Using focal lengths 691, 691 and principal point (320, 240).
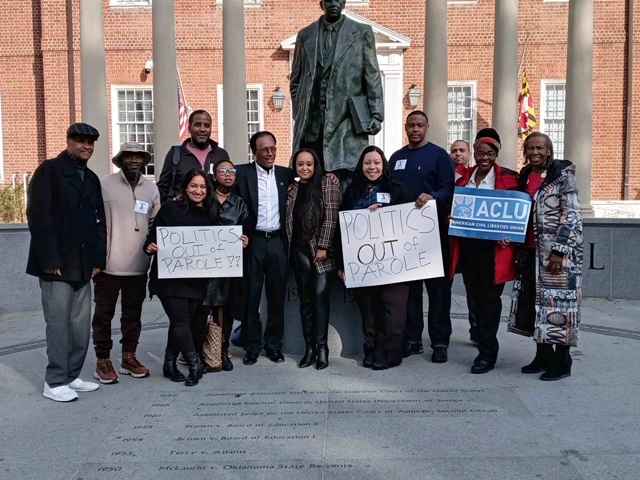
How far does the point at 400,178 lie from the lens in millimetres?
6387

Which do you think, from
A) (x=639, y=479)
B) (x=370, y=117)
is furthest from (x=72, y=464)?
(x=370, y=117)

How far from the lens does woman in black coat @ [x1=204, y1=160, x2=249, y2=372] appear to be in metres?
5.93

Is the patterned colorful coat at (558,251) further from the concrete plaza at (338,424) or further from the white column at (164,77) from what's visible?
the white column at (164,77)

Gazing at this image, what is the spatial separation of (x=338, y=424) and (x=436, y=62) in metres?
12.7

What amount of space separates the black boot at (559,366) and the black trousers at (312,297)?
1.90 metres

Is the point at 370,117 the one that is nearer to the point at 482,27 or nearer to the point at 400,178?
the point at 400,178

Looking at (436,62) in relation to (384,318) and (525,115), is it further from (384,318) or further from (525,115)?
(384,318)

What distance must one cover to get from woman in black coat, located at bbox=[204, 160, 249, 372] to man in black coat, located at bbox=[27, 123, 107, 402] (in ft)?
3.14

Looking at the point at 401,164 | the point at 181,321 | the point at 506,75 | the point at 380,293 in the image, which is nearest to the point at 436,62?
the point at 506,75

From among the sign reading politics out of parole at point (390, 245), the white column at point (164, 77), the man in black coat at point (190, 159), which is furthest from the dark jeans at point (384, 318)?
the white column at point (164, 77)

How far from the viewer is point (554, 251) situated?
216 inches

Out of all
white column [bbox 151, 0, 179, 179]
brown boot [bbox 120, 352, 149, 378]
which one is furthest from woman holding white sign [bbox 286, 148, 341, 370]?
white column [bbox 151, 0, 179, 179]

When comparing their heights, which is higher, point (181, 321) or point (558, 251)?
point (558, 251)

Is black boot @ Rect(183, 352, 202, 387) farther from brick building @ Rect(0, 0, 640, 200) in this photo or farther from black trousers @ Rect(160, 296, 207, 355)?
brick building @ Rect(0, 0, 640, 200)
